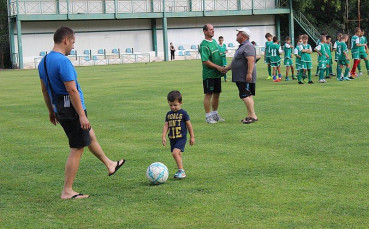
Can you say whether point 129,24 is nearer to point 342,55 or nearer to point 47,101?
point 342,55

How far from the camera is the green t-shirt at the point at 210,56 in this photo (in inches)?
545

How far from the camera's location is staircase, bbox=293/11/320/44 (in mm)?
65062

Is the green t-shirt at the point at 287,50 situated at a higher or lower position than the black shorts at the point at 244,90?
higher

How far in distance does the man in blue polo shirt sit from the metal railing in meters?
48.0

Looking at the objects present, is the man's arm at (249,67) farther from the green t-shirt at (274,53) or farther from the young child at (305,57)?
the green t-shirt at (274,53)

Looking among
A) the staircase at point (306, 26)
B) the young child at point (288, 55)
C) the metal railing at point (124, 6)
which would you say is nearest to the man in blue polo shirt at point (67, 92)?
the young child at point (288, 55)

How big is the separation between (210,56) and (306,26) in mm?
53718

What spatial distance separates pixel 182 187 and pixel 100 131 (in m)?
5.61

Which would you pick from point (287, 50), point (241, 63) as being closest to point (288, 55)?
point (287, 50)

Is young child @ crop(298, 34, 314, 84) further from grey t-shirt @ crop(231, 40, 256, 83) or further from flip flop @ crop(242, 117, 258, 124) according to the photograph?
flip flop @ crop(242, 117, 258, 124)

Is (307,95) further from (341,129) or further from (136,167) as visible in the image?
(136,167)

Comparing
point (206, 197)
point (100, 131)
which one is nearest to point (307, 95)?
point (100, 131)

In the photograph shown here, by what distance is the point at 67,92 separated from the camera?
754 centimetres

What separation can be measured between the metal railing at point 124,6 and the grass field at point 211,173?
40.2m
